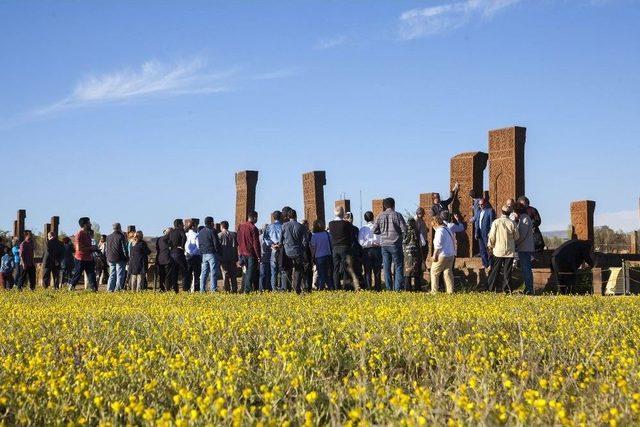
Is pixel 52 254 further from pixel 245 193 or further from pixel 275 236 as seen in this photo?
pixel 275 236

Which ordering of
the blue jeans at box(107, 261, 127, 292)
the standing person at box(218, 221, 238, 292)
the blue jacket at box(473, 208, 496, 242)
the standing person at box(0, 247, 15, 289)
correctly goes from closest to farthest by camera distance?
the blue jacket at box(473, 208, 496, 242)
the blue jeans at box(107, 261, 127, 292)
the standing person at box(218, 221, 238, 292)
the standing person at box(0, 247, 15, 289)

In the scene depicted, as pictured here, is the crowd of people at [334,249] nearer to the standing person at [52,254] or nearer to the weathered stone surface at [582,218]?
the standing person at [52,254]

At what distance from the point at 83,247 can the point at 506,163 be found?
9.30 m

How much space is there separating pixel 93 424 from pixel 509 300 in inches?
312

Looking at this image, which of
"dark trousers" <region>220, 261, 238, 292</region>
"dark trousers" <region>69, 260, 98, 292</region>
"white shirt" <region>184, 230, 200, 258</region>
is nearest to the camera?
"white shirt" <region>184, 230, 200, 258</region>

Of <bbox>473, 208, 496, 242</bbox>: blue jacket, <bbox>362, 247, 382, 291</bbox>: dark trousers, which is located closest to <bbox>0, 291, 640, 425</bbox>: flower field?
<bbox>473, 208, 496, 242</bbox>: blue jacket

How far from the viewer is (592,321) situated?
913 cm

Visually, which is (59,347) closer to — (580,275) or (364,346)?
(364,346)

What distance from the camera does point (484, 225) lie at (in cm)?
1752

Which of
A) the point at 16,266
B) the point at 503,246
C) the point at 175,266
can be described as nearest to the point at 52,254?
the point at 16,266

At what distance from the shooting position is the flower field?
205 inches

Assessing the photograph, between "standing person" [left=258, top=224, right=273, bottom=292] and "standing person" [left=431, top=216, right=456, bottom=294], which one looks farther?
"standing person" [left=258, top=224, right=273, bottom=292]

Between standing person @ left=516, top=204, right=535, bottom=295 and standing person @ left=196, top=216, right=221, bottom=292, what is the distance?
600 centimetres

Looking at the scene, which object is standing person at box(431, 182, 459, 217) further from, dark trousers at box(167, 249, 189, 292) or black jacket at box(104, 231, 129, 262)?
black jacket at box(104, 231, 129, 262)
